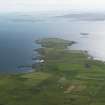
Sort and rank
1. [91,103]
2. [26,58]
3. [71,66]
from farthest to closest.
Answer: [26,58], [71,66], [91,103]

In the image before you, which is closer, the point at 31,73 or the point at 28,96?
the point at 28,96

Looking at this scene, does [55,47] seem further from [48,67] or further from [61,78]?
[61,78]

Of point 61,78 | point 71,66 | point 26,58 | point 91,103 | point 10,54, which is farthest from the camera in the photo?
point 10,54

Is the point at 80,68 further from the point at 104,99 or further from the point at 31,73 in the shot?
the point at 104,99

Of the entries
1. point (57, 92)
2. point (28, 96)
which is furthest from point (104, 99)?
point (28, 96)

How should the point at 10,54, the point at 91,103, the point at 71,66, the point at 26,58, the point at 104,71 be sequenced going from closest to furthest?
the point at 91,103, the point at 104,71, the point at 71,66, the point at 26,58, the point at 10,54

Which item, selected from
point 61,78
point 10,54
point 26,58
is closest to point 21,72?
point 61,78
